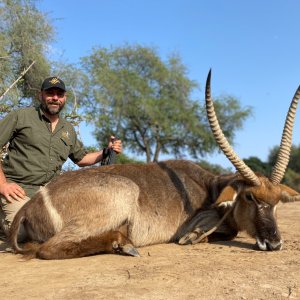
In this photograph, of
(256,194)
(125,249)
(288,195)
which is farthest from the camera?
(288,195)

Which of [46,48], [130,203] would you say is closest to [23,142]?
[130,203]

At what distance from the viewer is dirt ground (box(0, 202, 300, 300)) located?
3123 mm

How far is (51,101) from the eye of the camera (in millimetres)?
5809

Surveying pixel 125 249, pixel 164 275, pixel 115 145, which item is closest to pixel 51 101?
pixel 115 145

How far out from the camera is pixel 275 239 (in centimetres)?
459

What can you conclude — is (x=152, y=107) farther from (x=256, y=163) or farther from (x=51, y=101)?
(x=51, y=101)

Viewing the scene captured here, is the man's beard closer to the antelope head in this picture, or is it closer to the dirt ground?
the dirt ground

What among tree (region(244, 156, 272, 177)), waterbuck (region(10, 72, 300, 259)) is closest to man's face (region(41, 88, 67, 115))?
waterbuck (region(10, 72, 300, 259))

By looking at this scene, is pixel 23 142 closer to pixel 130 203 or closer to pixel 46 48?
pixel 130 203

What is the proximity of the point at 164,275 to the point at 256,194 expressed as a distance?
1.71m

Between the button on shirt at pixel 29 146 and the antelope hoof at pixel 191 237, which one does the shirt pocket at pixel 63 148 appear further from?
the antelope hoof at pixel 191 237

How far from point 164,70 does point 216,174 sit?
70.0 ft

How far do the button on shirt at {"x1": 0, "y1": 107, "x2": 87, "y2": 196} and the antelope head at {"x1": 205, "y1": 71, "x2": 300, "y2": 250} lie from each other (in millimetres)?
2138

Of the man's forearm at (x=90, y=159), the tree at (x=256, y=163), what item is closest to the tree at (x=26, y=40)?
the man's forearm at (x=90, y=159)
